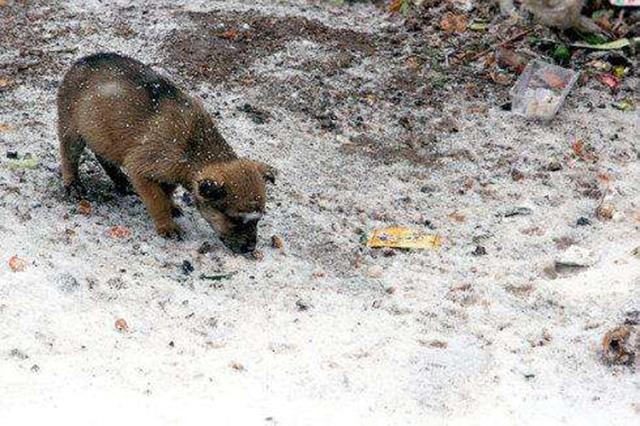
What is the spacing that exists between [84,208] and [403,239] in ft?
7.61

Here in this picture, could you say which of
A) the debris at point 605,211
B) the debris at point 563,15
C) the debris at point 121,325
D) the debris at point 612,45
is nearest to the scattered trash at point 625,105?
the debris at point 612,45

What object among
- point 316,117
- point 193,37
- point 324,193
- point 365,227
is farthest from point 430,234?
point 193,37

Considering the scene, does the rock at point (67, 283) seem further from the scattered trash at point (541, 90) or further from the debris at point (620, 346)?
the scattered trash at point (541, 90)

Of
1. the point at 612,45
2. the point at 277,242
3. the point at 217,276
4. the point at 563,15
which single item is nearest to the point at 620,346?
the point at 277,242

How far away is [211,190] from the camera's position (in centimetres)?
555

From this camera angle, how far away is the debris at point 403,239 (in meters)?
6.34

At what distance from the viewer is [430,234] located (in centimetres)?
651

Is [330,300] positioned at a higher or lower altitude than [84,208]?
higher

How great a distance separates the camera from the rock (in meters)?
5.36

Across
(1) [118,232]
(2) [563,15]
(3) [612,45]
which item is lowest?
(1) [118,232]

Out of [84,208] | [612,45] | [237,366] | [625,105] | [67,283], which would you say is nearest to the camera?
[237,366]

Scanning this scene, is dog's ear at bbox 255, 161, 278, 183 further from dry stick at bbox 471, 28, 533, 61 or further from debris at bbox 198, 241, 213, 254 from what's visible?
dry stick at bbox 471, 28, 533, 61

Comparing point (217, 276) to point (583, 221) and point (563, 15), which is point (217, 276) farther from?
point (563, 15)

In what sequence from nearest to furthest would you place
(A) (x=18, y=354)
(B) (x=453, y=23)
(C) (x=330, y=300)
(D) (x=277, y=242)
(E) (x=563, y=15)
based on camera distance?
(A) (x=18, y=354) < (C) (x=330, y=300) < (D) (x=277, y=242) < (E) (x=563, y=15) < (B) (x=453, y=23)
